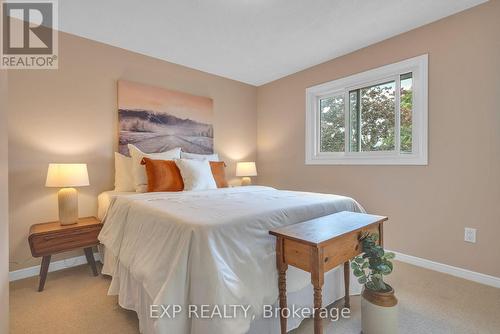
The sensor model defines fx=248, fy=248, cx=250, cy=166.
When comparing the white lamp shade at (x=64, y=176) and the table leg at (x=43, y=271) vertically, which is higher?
the white lamp shade at (x=64, y=176)

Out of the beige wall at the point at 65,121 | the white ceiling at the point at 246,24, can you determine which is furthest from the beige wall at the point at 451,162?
the beige wall at the point at 65,121

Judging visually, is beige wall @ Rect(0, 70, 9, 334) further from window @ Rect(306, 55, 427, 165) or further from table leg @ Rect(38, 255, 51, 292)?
window @ Rect(306, 55, 427, 165)

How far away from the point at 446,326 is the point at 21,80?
386cm

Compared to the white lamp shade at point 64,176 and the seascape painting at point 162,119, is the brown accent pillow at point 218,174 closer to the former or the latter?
the seascape painting at point 162,119

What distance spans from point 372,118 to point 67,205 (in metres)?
3.30

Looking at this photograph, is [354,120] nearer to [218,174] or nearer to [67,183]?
[218,174]

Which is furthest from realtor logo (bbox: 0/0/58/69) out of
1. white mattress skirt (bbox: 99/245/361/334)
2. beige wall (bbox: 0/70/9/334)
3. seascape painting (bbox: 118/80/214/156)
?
white mattress skirt (bbox: 99/245/361/334)

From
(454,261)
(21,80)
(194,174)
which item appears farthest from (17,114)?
(454,261)

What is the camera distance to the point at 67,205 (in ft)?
7.26

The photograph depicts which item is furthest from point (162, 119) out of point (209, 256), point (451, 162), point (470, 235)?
point (470, 235)

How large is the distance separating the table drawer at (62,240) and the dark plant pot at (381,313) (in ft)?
7.34

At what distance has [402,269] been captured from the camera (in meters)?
2.40

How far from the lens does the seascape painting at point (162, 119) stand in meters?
2.86

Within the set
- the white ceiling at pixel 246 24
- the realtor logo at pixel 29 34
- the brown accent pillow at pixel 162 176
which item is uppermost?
the white ceiling at pixel 246 24
